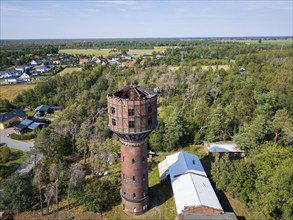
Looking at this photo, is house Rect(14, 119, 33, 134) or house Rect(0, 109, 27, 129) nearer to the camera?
house Rect(14, 119, 33, 134)

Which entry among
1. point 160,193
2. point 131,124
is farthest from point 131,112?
point 160,193

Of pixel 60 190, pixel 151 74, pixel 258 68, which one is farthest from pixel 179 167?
pixel 258 68

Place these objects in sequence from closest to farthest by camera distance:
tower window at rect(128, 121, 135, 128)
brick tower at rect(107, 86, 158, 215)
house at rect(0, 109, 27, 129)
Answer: brick tower at rect(107, 86, 158, 215) → tower window at rect(128, 121, 135, 128) → house at rect(0, 109, 27, 129)

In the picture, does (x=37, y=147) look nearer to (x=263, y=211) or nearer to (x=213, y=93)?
(x=263, y=211)

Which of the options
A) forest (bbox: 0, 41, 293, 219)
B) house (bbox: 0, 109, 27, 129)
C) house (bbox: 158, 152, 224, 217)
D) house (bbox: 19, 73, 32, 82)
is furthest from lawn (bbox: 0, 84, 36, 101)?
house (bbox: 158, 152, 224, 217)

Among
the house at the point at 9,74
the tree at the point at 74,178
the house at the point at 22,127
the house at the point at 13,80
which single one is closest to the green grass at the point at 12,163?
the house at the point at 22,127

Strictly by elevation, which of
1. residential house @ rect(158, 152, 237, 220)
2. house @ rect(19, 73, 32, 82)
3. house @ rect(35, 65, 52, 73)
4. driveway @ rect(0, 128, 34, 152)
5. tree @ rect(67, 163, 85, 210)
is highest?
house @ rect(35, 65, 52, 73)

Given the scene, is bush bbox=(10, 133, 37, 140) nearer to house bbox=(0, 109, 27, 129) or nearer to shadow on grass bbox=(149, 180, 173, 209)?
house bbox=(0, 109, 27, 129)

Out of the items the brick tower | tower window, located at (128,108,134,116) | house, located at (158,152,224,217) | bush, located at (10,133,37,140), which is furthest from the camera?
bush, located at (10,133,37,140)
